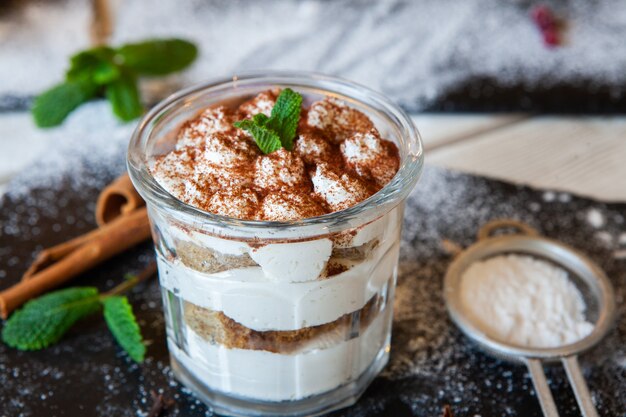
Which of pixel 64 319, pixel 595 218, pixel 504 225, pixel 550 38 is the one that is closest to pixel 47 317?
pixel 64 319

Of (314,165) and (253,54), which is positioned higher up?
(314,165)

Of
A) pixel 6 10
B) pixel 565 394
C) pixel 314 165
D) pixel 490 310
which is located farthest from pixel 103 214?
pixel 6 10

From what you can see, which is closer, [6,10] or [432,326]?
[432,326]

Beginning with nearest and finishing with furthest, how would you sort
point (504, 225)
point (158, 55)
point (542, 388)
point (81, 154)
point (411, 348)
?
point (542, 388) < point (411, 348) < point (504, 225) < point (81, 154) < point (158, 55)

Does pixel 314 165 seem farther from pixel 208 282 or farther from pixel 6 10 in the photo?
pixel 6 10

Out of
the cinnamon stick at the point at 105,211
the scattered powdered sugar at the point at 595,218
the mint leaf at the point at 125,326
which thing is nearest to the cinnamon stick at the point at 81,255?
the cinnamon stick at the point at 105,211

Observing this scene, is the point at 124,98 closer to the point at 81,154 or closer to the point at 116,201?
the point at 81,154
